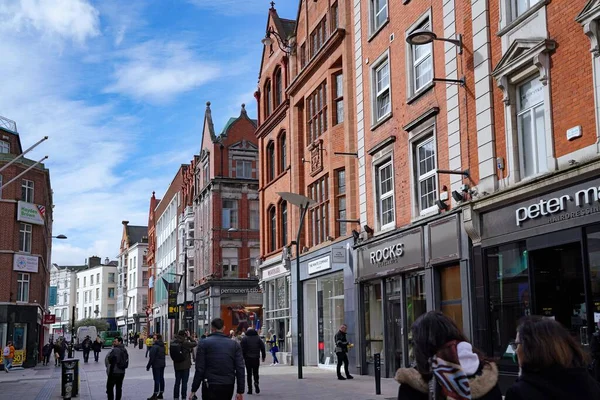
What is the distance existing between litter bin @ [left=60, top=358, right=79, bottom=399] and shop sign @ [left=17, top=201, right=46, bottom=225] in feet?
94.6

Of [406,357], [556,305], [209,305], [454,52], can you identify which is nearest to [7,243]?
[209,305]

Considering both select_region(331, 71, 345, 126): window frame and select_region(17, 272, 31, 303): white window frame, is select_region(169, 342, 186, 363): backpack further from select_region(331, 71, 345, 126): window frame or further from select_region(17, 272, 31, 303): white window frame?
select_region(17, 272, 31, 303): white window frame

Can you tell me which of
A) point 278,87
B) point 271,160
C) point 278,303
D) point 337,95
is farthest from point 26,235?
point 337,95

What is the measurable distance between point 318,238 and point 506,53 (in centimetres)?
1425

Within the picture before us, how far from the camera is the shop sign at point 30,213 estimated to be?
45.0m

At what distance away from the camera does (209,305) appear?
54.7m

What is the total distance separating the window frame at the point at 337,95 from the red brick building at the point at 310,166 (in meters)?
0.04

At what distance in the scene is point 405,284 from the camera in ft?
66.9

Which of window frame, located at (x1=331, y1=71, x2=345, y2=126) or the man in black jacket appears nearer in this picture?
the man in black jacket

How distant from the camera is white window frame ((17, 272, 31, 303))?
44750mm

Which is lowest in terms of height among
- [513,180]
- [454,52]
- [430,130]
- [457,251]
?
[457,251]

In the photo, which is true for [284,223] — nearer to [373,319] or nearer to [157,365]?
[373,319]

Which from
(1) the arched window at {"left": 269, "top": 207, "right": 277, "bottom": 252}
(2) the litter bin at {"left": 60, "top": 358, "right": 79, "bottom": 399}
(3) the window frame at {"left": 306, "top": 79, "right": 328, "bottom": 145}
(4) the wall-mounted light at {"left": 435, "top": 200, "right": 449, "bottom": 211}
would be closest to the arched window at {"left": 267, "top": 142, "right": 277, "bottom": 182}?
(1) the arched window at {"left": 269, "top": 207, "right": 277, "bottom": 252}

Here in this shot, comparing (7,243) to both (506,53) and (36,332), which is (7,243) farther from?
(506,53)
